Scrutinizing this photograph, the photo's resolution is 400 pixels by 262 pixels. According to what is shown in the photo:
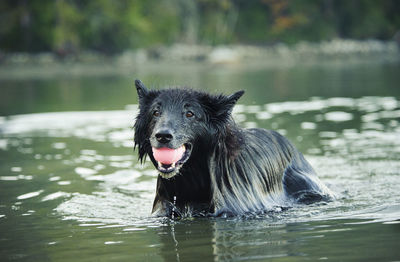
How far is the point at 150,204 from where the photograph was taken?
337 inches

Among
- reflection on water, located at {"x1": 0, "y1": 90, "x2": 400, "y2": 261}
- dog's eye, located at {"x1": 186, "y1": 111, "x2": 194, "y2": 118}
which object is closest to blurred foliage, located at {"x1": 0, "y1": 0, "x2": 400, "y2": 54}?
reflection on water, located at {"x1": 0, "y1": 90, "x2": 400, "y2": 261}

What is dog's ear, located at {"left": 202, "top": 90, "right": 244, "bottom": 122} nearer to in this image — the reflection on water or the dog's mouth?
the dog's mouth

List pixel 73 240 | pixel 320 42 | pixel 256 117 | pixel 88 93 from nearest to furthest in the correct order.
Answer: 1. pixel 73 240
2. pixel 256 117
3. pixel 88 93
4. pixel 320 42

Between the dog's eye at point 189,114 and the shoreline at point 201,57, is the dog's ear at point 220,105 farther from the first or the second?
the shoreline at point 201,57

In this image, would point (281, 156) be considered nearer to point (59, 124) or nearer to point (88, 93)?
point (59, 124)

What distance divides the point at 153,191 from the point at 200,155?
2552mm

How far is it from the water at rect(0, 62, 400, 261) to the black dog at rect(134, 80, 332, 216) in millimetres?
227

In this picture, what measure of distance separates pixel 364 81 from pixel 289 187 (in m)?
20.1

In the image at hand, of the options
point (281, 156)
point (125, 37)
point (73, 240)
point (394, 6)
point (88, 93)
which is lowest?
point (73, 240)

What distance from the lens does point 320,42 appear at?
64.3m

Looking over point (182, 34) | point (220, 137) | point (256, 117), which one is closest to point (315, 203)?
point (220, 137)

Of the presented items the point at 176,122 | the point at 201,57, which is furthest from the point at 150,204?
the point at 201,57

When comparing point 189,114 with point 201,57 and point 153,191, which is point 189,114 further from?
point 201,57

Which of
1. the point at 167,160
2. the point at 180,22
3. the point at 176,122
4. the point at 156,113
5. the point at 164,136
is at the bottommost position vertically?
the point at 167,160
